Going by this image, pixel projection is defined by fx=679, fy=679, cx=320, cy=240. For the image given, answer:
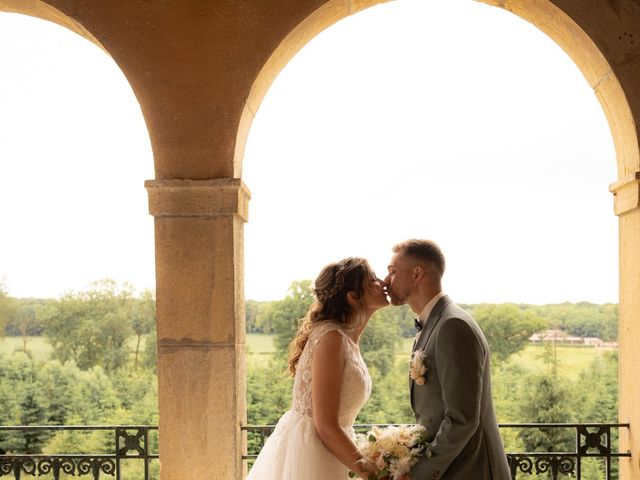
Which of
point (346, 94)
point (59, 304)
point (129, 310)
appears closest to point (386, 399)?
point (129, 310)

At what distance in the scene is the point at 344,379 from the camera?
11.0 ft

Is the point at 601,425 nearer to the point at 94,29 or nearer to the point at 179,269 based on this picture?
the point at 179,269

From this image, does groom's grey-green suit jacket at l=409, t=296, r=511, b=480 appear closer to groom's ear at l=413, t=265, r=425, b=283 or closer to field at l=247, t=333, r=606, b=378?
groom's ear at l=413, t=265, r=425, b=283

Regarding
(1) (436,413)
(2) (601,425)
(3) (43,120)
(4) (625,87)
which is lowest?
(2) (601,425)

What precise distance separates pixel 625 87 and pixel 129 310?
8.14 meters

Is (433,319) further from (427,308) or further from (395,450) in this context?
(395,450)

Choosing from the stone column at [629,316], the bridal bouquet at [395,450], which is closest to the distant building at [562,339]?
the stone column at [629,316]

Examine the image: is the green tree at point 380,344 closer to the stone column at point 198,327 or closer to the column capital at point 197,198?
the stone column at point 198,327

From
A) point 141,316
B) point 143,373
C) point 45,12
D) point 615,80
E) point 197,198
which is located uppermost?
point 45,12

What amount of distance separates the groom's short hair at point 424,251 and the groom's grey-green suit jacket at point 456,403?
0.62 feet

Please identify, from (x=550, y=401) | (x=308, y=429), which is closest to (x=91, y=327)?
(x=550, y=401)

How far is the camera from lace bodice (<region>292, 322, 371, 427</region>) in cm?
337

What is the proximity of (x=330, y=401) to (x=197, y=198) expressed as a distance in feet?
5.56

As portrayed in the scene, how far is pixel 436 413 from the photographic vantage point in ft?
9.95
